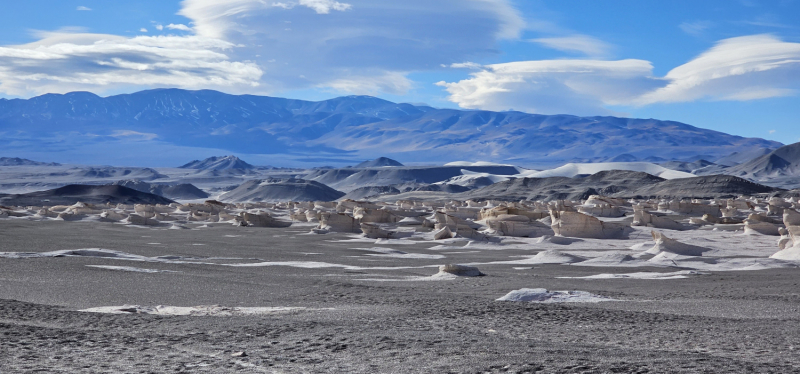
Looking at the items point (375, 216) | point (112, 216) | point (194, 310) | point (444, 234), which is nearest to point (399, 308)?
point (194, 310)

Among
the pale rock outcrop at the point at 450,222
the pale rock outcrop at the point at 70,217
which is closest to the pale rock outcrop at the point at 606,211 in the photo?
the pale rock outcrop at the point at 450,222

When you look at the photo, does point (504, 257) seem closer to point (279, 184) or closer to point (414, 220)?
point (414, 220)

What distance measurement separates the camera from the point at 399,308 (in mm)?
10297

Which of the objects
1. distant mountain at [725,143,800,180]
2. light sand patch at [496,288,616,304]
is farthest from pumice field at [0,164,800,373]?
distant mountain at [725,143,800,180]

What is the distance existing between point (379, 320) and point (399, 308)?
1151 millimetres

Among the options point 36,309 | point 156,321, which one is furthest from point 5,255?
point 156,321

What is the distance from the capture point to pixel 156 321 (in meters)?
8.93

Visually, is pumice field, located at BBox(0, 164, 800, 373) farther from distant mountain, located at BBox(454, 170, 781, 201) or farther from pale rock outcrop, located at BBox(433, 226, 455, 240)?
distant mountain, located at BBox(454, 170, 781, 201)

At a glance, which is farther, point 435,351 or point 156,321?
point 156,321

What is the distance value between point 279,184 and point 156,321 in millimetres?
100853

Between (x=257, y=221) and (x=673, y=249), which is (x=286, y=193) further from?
(x=673, y=249)

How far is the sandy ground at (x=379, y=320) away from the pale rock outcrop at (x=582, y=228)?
9.10m

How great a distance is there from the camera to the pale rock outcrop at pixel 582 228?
2616 centimetres

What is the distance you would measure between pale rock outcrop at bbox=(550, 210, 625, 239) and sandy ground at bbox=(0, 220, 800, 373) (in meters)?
9.10
